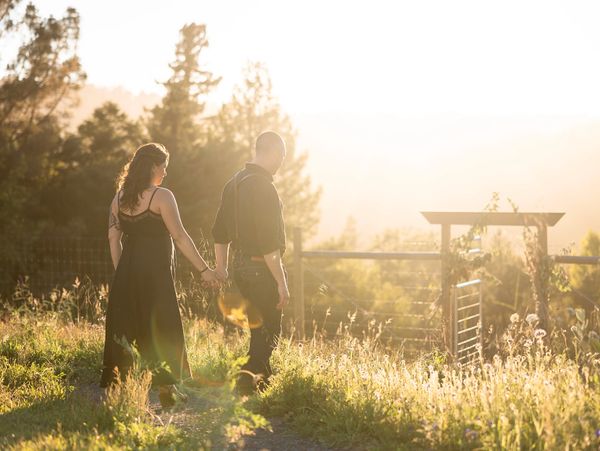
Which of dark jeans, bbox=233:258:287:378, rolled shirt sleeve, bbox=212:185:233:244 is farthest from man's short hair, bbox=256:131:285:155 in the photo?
dark jeans, bbox=233:258:287:378

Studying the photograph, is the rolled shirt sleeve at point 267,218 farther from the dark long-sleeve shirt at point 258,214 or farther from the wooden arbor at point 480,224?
the wooden arbor at point 480,224

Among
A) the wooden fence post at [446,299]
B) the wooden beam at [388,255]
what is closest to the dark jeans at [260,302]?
the wooden fence post at [446,299]

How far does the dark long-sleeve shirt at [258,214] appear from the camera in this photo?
6.00m

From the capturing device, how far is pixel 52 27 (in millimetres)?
26156

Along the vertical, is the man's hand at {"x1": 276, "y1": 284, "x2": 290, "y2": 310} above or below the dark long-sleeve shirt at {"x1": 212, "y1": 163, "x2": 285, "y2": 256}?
below

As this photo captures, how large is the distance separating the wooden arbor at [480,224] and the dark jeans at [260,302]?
8.33 ft

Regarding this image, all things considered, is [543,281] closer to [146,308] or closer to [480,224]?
[480,224]

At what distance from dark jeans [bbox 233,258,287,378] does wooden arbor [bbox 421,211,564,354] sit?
254 cm

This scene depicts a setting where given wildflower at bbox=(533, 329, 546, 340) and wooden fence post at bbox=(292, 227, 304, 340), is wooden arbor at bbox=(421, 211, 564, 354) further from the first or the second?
wooden fence post at bbox=(292, 227, 304, 340)

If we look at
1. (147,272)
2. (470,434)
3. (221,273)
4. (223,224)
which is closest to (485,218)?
(223,224)

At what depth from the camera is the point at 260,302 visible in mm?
6109

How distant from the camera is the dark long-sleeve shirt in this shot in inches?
236

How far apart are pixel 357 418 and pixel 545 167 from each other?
117 m

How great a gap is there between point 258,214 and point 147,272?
0.97 meters
